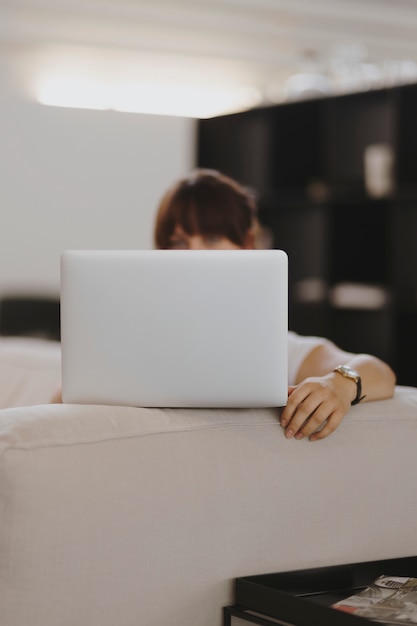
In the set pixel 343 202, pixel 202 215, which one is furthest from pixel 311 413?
pixel 343 202

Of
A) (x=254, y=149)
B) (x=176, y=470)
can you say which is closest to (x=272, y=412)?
(x=176, y=470)

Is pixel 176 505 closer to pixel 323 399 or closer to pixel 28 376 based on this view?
pixel 323 399

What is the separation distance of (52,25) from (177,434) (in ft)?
16.0

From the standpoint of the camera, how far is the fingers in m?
1.37

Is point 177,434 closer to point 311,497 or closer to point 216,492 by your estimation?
point 216,492

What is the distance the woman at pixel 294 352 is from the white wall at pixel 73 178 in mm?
3722

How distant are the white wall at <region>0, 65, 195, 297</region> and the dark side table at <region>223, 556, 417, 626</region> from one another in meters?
4.53

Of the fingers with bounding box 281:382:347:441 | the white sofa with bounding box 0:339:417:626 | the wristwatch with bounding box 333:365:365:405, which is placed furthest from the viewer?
the wristwatch with bounding box 333:365:365:405

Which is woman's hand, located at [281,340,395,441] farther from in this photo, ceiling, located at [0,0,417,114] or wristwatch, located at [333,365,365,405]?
ceiling, located at [0,0,417,114]

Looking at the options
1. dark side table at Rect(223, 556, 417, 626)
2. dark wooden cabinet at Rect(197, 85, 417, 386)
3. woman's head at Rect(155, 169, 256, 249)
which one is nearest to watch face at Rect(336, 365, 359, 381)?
dark side table at Rect(223, 556, 417, 626)

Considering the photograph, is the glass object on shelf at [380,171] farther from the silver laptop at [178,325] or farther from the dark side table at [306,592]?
the silver laptop at [178,325]

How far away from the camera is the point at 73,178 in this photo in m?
5.94

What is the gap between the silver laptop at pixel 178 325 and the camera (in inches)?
50.8

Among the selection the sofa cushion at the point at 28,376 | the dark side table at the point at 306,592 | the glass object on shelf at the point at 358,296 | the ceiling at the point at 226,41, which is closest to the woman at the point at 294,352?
the dark side table at the point at 306,592
